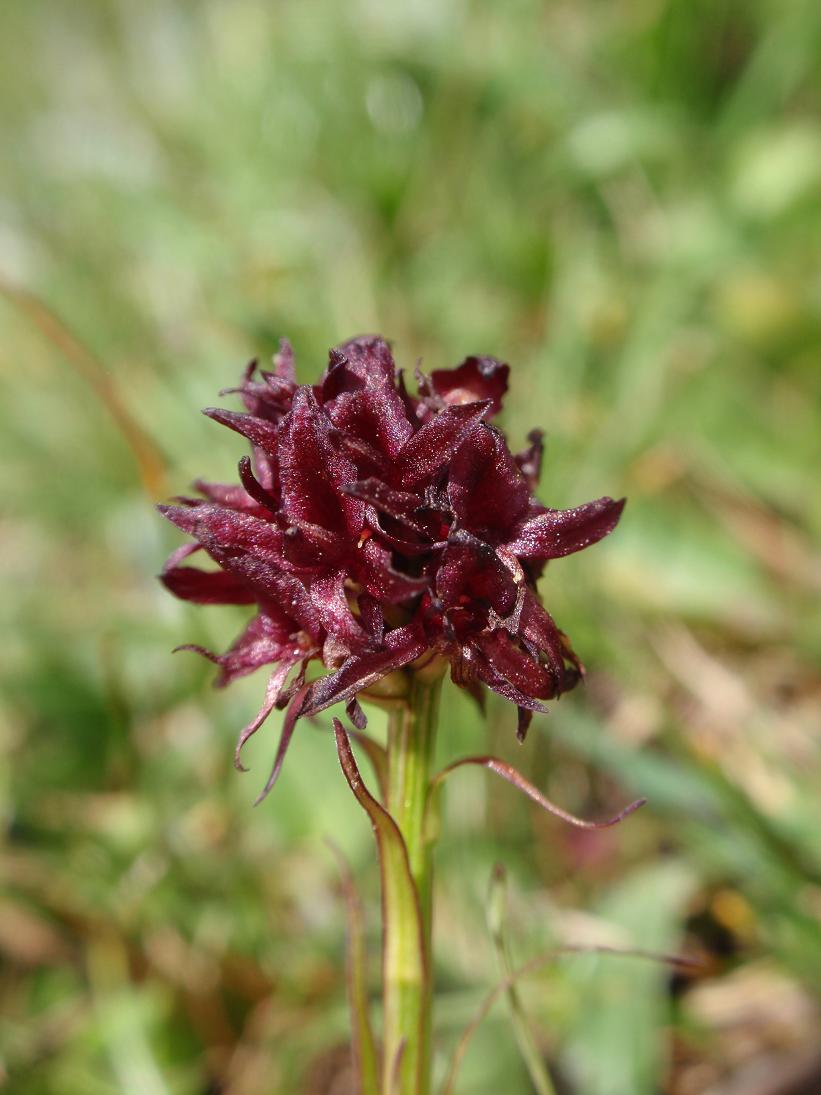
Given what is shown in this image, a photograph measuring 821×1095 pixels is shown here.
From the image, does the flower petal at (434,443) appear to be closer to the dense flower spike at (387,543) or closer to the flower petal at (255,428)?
the dense flower spike at (387,543)

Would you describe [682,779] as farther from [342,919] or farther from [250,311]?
[250,311]

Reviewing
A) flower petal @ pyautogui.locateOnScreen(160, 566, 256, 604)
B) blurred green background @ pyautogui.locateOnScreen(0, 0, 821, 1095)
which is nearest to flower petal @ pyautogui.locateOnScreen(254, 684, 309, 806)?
flower petal @ pyautogui.locateOnScreen(160, 566, 256, 604)

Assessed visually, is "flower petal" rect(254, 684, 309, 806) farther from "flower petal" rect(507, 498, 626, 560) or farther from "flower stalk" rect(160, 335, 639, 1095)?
"flower petal" rect(507, 498, 626, 560)

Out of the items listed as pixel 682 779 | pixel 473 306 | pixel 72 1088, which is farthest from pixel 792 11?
pixel 72 1088

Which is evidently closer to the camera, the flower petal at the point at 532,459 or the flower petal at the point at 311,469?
the flower petal at the point at 311,469

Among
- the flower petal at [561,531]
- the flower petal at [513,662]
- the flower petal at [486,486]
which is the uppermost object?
the flower petal at [486,486]

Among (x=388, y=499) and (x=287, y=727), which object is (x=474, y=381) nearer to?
(x=388, y=499)

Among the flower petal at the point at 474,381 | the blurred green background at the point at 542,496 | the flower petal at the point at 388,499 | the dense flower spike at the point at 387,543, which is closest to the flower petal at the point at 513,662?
the dense flower spike at the point at 387,543
